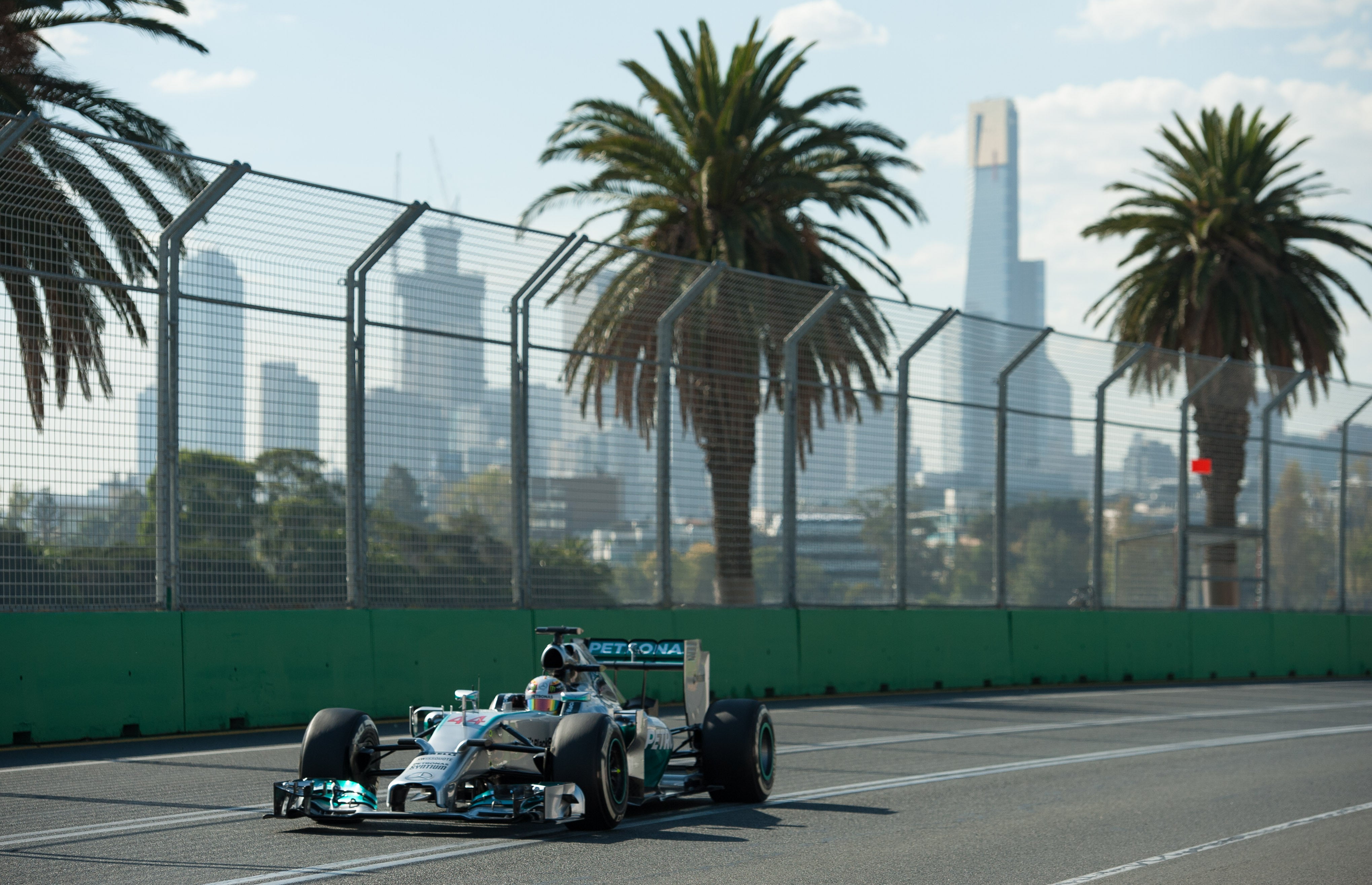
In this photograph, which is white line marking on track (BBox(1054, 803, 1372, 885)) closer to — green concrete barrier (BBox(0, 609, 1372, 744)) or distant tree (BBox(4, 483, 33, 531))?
green concrete barrier (BBox(0, 609, 1372, 744))

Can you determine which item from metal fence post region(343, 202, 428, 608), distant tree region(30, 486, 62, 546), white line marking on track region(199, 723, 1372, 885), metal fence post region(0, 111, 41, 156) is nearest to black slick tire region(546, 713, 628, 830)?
white line marking on track region(199, 723, 1372, 885)

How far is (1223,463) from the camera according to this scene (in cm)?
2494

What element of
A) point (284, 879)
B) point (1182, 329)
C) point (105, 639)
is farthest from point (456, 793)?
point (1182, 329)

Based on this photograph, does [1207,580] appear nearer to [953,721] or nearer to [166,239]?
[953,721]

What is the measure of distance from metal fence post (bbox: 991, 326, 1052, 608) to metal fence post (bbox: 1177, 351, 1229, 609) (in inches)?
180

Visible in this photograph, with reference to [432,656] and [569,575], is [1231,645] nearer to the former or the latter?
[569,575]

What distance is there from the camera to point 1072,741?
12820mm

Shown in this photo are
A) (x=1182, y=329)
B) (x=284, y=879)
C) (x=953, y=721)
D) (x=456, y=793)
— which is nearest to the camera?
(x=284, y=879)

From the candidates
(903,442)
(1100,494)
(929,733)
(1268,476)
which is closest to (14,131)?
(929,733)

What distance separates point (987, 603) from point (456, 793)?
45.4ft

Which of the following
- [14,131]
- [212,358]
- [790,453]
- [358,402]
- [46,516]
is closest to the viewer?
[14,131]

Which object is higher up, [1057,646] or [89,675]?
[89,675]

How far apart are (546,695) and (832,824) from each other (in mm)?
1630

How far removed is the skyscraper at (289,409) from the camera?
1257 centimetres
